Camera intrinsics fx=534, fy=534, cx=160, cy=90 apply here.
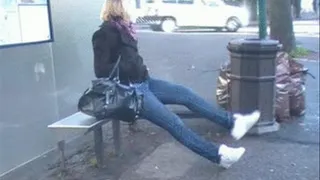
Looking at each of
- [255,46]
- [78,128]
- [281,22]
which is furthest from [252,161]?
[281,22]

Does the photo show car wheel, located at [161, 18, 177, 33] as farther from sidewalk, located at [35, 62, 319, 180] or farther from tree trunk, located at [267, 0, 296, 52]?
sidewalk, located at [35, 62, 319, 180]

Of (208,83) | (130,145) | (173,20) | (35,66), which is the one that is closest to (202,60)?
(208,83)

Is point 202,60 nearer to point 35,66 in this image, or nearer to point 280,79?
point 280,79

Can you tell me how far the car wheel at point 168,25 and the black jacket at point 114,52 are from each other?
35.1 feet

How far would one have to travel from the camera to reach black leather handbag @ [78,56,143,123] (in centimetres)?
414

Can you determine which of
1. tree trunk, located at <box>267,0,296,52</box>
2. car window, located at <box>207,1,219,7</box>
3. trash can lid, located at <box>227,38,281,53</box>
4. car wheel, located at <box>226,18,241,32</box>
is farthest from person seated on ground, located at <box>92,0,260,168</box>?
car wheel, located at <box>226,18,241,32</box>

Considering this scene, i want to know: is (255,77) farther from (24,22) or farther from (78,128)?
(24,22)

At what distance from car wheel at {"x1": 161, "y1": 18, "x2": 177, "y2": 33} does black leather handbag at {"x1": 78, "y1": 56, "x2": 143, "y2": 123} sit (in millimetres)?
10942

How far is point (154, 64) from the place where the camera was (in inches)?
350

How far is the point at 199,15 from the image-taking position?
19.0 m

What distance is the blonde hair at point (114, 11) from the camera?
4.42m

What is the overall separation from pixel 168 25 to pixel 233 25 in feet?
23.4

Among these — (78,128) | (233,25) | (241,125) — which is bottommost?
(241,125)

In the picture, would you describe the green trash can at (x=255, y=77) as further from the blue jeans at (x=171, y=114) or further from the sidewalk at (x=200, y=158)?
the blue jeans at (x=171, y=114)
